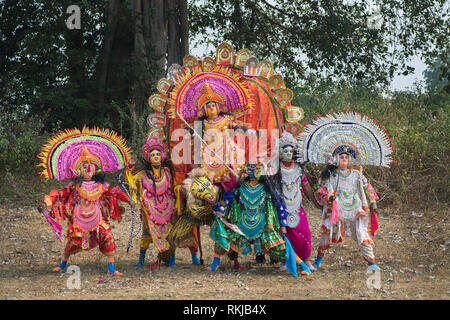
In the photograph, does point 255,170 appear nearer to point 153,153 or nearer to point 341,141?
point 341,141

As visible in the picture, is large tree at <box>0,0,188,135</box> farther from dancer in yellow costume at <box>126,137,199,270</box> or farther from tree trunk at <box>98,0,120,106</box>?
dancer in yellow costume at <box>126,137,199,270</box>

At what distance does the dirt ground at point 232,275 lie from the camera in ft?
16.2

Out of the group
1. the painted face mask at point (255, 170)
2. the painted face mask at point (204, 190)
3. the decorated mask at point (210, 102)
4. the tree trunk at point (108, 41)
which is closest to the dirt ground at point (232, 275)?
the painted face mask at point (204, 190)

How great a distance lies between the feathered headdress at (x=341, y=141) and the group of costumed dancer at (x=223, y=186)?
1 cm

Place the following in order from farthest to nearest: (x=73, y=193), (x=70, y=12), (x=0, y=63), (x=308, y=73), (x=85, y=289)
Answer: (x=308, y=73) < (x=0, y=63) < (x=70, y=12) < (x=73, y=193) < (x=85, y=289)

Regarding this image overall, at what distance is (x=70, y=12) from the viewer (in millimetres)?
10758

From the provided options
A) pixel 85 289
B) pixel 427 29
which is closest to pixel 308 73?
pixel 427 29

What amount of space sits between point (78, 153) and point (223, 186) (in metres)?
1.59

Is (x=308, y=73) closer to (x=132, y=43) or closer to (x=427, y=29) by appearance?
(x=427, y=29)

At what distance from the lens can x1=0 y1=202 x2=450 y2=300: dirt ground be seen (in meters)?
4.95

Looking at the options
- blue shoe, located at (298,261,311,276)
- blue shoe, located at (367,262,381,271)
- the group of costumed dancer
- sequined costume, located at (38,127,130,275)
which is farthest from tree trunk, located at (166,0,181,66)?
blue shoe, located at (367,262,381,271)

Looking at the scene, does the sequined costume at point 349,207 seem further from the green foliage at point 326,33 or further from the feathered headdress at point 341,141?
the green foliage at point 326,33

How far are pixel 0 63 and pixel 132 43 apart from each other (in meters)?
3.22

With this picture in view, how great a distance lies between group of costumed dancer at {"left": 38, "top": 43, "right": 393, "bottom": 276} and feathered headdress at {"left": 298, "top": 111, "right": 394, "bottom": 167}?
0.03ft
